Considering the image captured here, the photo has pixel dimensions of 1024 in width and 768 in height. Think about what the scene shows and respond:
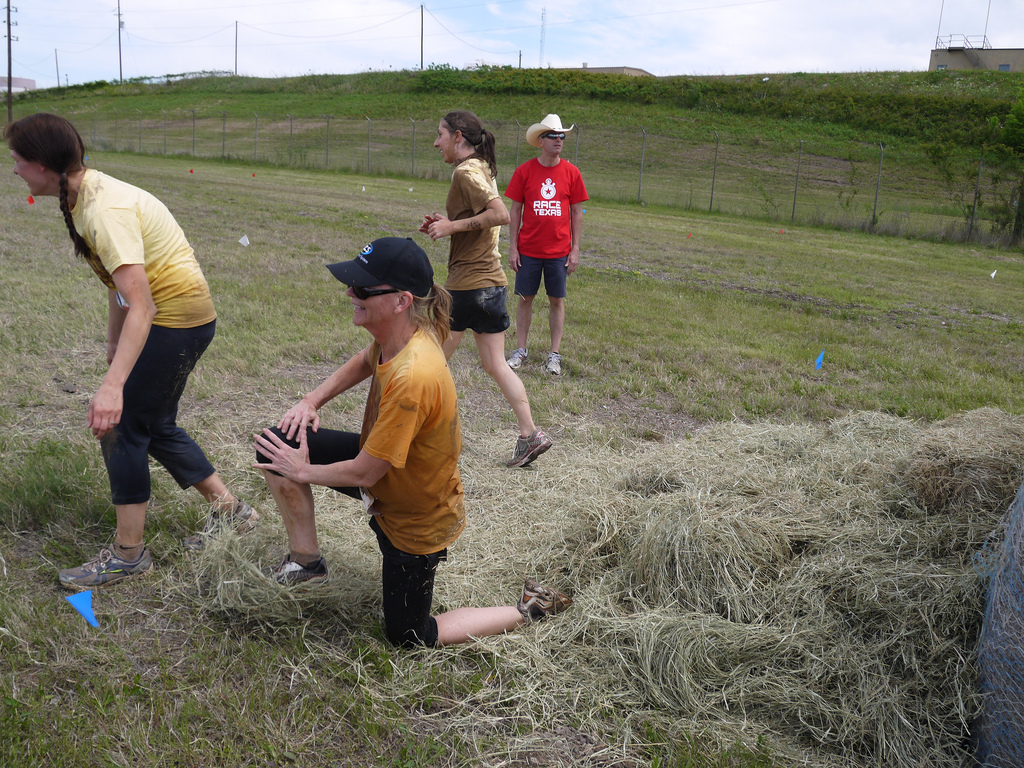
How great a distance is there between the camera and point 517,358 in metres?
6.82

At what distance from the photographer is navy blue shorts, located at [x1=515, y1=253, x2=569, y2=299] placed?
6.87m

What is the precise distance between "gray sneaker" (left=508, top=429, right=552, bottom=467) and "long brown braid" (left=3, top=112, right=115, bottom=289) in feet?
9.10

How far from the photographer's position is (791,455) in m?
4.66

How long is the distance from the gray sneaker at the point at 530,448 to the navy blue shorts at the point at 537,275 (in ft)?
7.65

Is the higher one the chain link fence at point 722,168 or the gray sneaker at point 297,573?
the chain link fence at point 722,168

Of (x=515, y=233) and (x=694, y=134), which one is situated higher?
(x=694, y=134)

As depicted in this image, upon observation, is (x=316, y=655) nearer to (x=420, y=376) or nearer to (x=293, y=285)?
(x=420, y=376)

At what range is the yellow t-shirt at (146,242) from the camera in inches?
114

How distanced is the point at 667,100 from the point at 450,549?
135 ft

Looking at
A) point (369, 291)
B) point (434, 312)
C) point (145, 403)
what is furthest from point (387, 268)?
point (145, 403)

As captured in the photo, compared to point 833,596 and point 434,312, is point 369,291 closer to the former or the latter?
point 434,312

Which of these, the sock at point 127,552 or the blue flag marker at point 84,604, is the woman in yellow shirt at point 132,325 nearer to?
the sock at point 127,552

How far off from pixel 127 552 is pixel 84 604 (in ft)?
0.96

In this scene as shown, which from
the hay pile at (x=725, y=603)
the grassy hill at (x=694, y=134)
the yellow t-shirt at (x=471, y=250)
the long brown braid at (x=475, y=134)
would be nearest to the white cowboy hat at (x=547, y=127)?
the long brown braid at (x=475, y=134)
